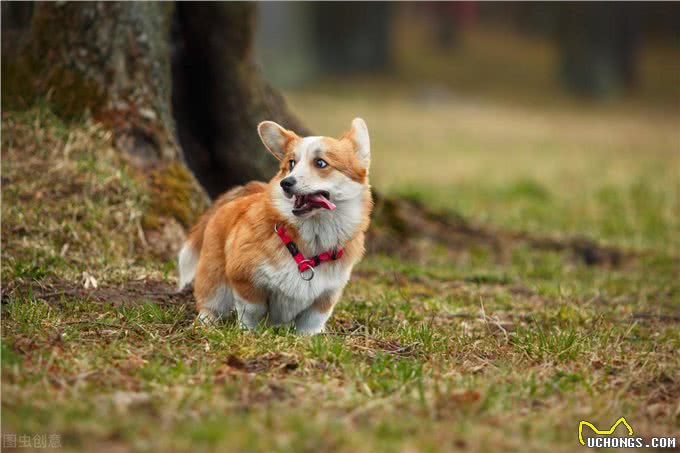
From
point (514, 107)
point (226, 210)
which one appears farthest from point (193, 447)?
point (514, 107)

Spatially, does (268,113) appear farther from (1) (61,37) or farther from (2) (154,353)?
(2) (154,353)

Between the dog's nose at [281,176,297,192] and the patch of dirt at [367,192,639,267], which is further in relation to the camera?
the patch of dirt at [367,192,639,267]

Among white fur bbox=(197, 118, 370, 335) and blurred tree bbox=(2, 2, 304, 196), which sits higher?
blurred tree bbox=(2, 2, 304, 196)

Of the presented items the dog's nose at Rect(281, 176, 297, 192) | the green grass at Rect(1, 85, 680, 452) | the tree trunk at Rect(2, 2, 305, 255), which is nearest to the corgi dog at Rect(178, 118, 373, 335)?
the dog's nose at Rect(281, 176, 297, 192)

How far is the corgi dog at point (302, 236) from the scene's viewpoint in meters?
5.20

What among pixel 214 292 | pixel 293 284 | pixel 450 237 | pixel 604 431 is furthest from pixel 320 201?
pixel 450 237

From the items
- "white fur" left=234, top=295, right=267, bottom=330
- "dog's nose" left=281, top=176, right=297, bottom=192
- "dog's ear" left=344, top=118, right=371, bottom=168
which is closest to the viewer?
"dog's nose" left=281, top=176, right=297, bottom=192

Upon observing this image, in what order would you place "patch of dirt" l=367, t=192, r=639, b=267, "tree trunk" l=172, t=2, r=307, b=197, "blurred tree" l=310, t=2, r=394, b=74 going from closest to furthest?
"tree trunk" l=172, t=2, r=307, b=197 → "patch of dirt" l=367, t=192, r=639, b=267 → "blurred tree" l=310, t=2, r=394, b=74

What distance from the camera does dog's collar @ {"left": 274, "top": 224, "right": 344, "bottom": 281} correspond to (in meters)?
5.20

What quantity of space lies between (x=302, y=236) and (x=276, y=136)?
702mm

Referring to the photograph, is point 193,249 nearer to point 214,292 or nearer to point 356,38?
point 214,292

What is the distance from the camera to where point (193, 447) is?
11.0 feet

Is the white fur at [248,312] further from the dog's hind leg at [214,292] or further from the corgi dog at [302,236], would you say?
the dog's hind leg at [214,292]

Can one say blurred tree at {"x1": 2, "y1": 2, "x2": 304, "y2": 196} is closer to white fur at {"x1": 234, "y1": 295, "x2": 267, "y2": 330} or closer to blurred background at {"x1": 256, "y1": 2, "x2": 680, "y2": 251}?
blurred background at {"x1": 256, "y1": 2, "x2": 680, "y2": 251}
